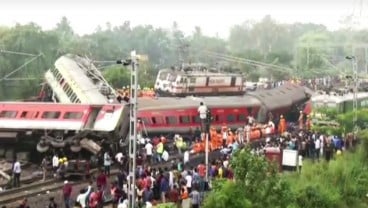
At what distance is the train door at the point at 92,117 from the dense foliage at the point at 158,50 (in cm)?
A: 1147

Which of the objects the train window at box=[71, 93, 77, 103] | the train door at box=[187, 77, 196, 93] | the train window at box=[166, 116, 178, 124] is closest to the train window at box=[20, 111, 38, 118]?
the train window at box=[71, 93, 77, 103]

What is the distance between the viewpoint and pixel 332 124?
103 ft

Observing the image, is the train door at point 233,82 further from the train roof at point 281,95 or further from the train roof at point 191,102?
the train roof at point 191,102

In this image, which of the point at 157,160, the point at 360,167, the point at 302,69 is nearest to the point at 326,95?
the point at 157,160

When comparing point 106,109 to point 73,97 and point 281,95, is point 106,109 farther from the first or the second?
point 281,95

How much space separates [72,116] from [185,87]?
44.1 feet

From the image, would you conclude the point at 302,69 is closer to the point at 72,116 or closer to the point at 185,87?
the point at 185,87

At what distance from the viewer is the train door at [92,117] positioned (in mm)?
25705

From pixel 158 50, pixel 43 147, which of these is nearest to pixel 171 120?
pixel 43 147

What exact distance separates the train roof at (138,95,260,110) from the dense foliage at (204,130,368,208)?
13.7m

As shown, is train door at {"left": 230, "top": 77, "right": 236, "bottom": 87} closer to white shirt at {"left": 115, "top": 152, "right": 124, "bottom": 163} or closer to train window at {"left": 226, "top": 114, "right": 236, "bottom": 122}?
train window at {"left": 226, "top": 114, "right": 236, "bottom": 122}

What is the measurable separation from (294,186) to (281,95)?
1037 inches

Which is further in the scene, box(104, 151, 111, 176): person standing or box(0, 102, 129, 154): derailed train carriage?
box(0, 102, 129, 154): derailed train carriage

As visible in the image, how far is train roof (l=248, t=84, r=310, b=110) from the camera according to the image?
38719mm
